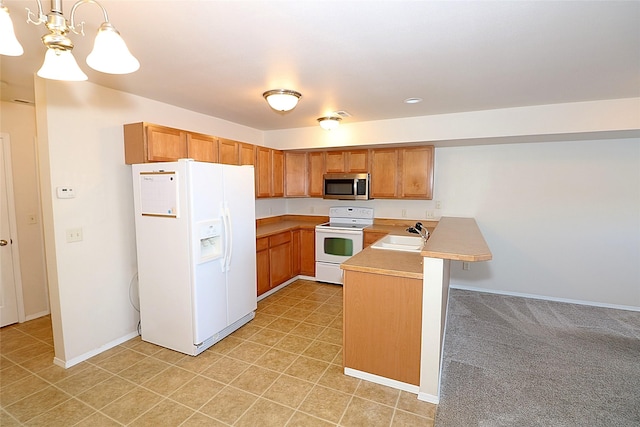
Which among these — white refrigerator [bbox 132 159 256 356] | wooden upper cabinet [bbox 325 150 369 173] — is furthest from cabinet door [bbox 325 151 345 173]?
white refrigerator [bbox 132 159 256 356]

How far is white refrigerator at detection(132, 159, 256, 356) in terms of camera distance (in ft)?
8.66

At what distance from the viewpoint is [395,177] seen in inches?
175

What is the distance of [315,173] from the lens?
196 inches

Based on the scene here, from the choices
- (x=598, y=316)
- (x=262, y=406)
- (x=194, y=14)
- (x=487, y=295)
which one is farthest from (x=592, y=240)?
(x=194, y=14)

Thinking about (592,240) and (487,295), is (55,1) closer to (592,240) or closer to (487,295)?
(487,295)

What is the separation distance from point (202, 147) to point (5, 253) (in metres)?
2.41

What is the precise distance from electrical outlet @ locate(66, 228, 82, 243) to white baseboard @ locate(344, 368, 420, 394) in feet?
8.30

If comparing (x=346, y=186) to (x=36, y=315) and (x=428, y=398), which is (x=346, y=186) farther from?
(x=36, y=315)

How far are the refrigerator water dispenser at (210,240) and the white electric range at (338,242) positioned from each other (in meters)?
1.97

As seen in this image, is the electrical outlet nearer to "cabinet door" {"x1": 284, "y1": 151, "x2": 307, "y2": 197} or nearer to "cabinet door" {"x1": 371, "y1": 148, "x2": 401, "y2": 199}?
"cabinet door" {"x1": 284, "y1": 151, "x2": 307, "y2": 197}

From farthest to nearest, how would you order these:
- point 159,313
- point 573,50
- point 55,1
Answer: point 159,313 → point 573,50 → point 55,1

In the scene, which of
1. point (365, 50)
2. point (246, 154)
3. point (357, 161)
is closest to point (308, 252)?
point (357, 161)

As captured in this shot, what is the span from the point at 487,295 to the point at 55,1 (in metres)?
5.00

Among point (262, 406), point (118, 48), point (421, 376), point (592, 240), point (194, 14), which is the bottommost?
point (262, 406)
